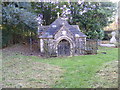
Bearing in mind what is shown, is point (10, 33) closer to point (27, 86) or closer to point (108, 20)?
point (27, 86)

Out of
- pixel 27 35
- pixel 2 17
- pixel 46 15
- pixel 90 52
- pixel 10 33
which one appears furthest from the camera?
pixel 46 15

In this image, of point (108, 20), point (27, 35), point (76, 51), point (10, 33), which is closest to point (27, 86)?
point (76, 51)

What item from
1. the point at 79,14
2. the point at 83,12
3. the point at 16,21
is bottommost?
the point at 16,21

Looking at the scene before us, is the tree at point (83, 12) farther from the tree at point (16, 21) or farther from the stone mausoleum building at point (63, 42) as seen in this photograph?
the stone mausoleum building at point (63, 42)

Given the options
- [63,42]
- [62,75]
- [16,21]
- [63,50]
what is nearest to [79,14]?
[63,42]

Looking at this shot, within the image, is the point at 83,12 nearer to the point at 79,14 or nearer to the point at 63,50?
the point at 79,14

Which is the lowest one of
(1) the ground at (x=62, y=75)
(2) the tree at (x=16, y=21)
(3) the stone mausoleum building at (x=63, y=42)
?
(1) the ground at (x=62, y=75)

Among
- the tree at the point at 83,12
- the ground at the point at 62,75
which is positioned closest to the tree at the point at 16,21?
the tree at the point at 83,12

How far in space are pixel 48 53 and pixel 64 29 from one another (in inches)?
104

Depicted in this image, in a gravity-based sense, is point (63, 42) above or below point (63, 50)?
above

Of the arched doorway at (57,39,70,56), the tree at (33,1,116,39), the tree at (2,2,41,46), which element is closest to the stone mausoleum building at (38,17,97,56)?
the arched doorway at (57,39,70,56)

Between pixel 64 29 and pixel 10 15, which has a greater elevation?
pixel 10 15

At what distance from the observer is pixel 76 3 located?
56.7ft

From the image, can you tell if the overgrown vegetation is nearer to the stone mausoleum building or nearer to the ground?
the stone mausoleum building
